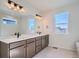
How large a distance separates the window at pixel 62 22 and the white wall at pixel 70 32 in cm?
20

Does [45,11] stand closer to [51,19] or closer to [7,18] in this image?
[51,19]

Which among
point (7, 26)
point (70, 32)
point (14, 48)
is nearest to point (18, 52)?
point (14, 48)

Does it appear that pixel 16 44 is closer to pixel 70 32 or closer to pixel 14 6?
pixel 14 6

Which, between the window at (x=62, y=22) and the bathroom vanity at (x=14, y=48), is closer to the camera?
the bathroom vanity at (x=14, y=48)

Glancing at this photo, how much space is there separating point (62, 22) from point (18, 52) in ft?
10.0

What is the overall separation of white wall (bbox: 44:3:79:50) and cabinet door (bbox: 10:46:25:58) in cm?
254

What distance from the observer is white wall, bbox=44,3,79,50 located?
375cm

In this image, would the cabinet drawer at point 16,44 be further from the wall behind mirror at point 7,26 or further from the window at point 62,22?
the window at point 62,22

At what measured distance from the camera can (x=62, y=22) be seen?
163 inches

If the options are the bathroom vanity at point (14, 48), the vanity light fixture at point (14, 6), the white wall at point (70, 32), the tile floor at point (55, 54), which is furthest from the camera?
the white wall at point (70, 32)

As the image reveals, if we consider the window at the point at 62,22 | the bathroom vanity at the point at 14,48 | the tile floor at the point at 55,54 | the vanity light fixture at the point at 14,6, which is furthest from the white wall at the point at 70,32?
the bathroom vanity at the point at 14,48

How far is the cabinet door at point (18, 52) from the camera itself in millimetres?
1852

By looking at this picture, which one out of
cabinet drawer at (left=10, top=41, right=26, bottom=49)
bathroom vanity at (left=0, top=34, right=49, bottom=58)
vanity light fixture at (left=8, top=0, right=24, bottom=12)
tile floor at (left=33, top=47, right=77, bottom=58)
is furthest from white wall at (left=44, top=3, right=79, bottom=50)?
cabinet drawer at (left=10, top=41, right=26, bottom=49)

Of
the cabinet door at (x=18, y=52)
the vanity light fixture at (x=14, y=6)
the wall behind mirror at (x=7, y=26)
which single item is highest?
the vanity light fixture at (x=14, y=6)
